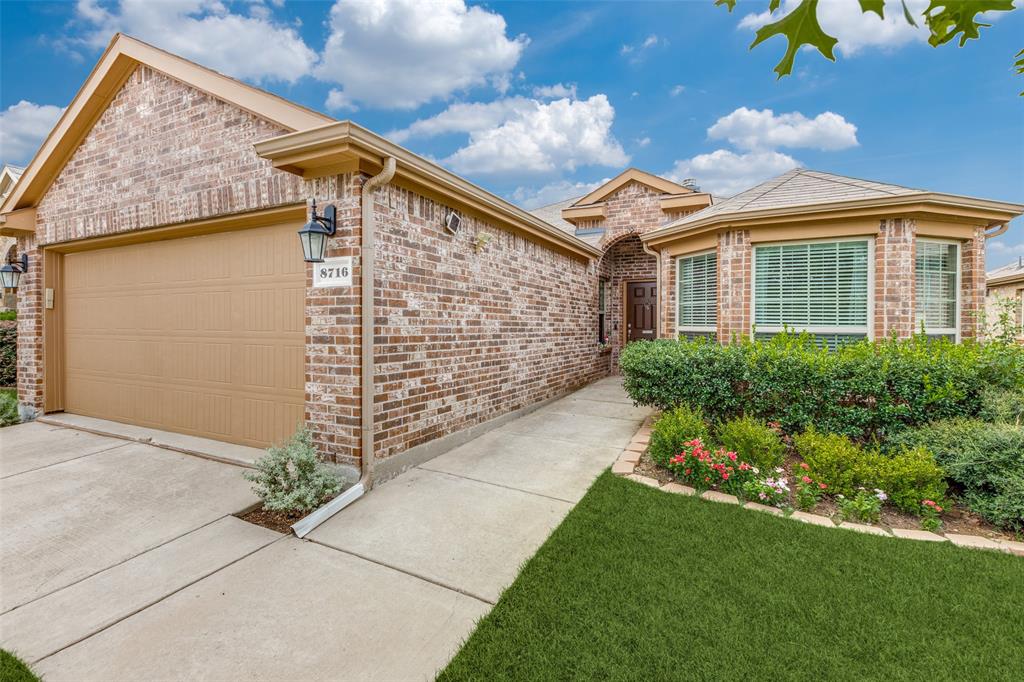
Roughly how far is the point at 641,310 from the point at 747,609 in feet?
30.8

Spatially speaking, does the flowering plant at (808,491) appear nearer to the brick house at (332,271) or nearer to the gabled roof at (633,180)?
the brick house at (332,271)

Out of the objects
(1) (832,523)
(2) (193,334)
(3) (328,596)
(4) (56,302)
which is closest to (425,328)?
(3) (328,596)

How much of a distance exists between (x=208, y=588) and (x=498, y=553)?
5.62 ft

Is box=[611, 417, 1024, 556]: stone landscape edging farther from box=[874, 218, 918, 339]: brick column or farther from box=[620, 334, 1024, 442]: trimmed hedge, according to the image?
box=[874, 218, 918, 339]: brick column

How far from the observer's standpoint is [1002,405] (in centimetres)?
396

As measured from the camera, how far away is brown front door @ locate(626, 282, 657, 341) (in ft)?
36.6

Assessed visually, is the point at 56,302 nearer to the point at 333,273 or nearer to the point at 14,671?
the point at 333,273

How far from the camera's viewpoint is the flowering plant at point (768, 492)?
11.9 ft

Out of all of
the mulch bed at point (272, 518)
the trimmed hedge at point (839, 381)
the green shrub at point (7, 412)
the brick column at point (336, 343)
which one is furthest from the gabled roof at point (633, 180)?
the green shrub at point (7, 412)

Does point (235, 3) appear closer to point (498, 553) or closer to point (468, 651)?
point (498, 553)

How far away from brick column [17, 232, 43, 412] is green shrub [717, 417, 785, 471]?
9112mm

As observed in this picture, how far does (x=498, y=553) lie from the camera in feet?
9.68

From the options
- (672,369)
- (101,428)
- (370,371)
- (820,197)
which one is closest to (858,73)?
(820,197)

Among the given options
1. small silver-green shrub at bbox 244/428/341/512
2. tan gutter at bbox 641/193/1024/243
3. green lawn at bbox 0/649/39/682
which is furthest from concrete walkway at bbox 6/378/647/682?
tan gutter at bbox 641/193/1024/243
